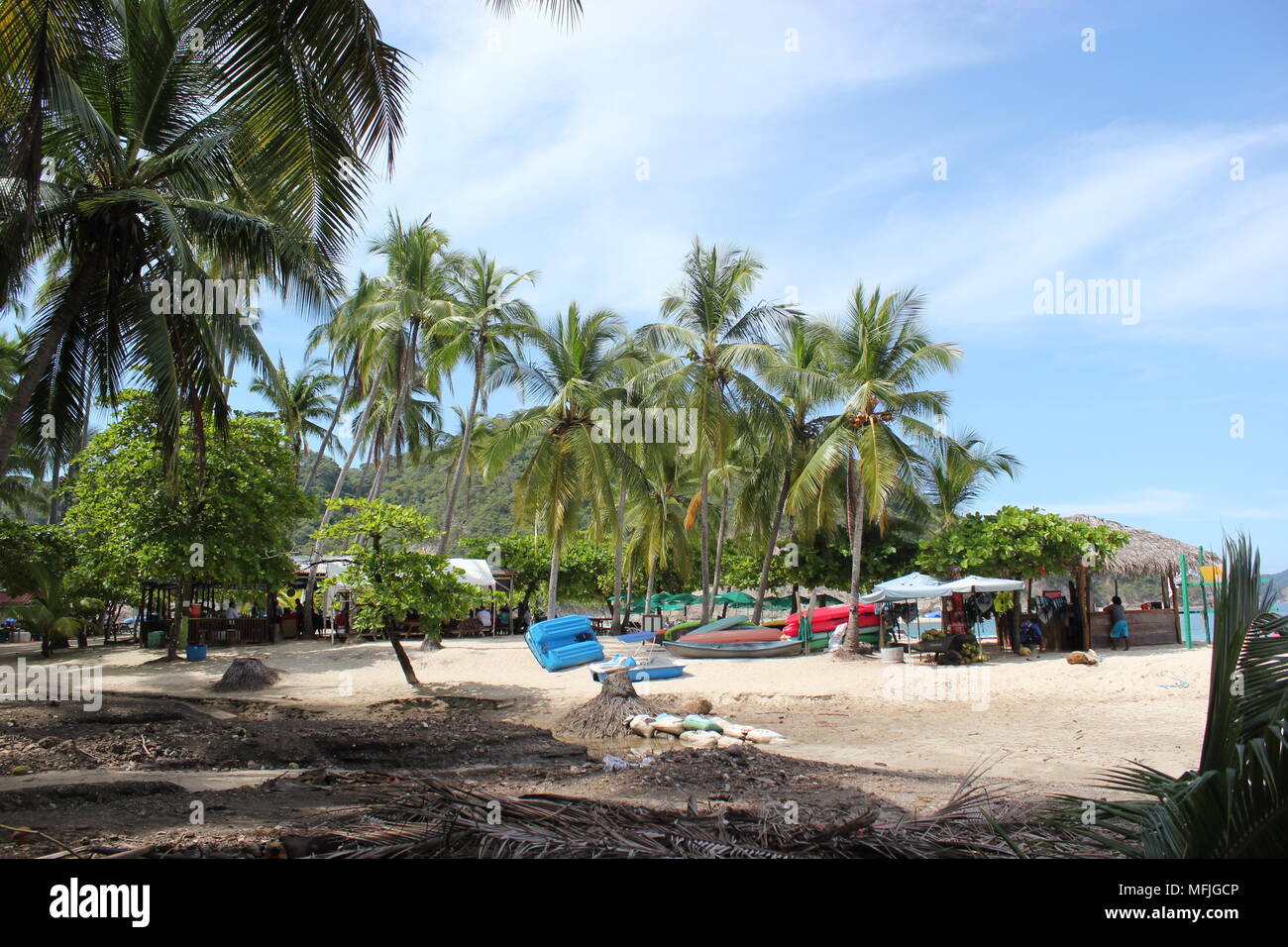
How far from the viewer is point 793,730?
519 inches

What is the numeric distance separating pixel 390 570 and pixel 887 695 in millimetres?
9788

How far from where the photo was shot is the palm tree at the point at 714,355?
23.5 meters

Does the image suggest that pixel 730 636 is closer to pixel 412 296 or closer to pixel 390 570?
pixel 390 570

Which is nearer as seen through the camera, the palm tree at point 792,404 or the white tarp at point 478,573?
the palm tree at point 792,404

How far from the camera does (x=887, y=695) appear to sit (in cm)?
1608

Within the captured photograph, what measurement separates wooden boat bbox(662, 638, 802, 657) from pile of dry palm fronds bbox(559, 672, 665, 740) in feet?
22.3

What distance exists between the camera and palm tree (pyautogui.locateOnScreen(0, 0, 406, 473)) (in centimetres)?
659

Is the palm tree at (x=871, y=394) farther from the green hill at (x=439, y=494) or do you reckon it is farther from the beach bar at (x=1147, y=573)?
the green hill at (x=439, y=494)

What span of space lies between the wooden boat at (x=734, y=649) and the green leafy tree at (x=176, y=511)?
9834 millimetres

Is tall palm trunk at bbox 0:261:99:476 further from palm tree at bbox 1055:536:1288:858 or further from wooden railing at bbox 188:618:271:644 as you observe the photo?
wooden railing at bbox 188:618:271:644

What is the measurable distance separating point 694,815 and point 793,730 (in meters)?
9.02

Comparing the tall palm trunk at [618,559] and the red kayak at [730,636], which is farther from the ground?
the tall palm trunk at [618,559]

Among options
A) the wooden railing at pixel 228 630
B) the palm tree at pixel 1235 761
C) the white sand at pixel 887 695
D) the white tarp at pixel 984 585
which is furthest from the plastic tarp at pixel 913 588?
the palm tree at pixel 1235 761

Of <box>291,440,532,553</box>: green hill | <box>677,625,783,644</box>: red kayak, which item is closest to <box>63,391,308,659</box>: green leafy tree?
<box>677,625,783,644</box>: red kayak
